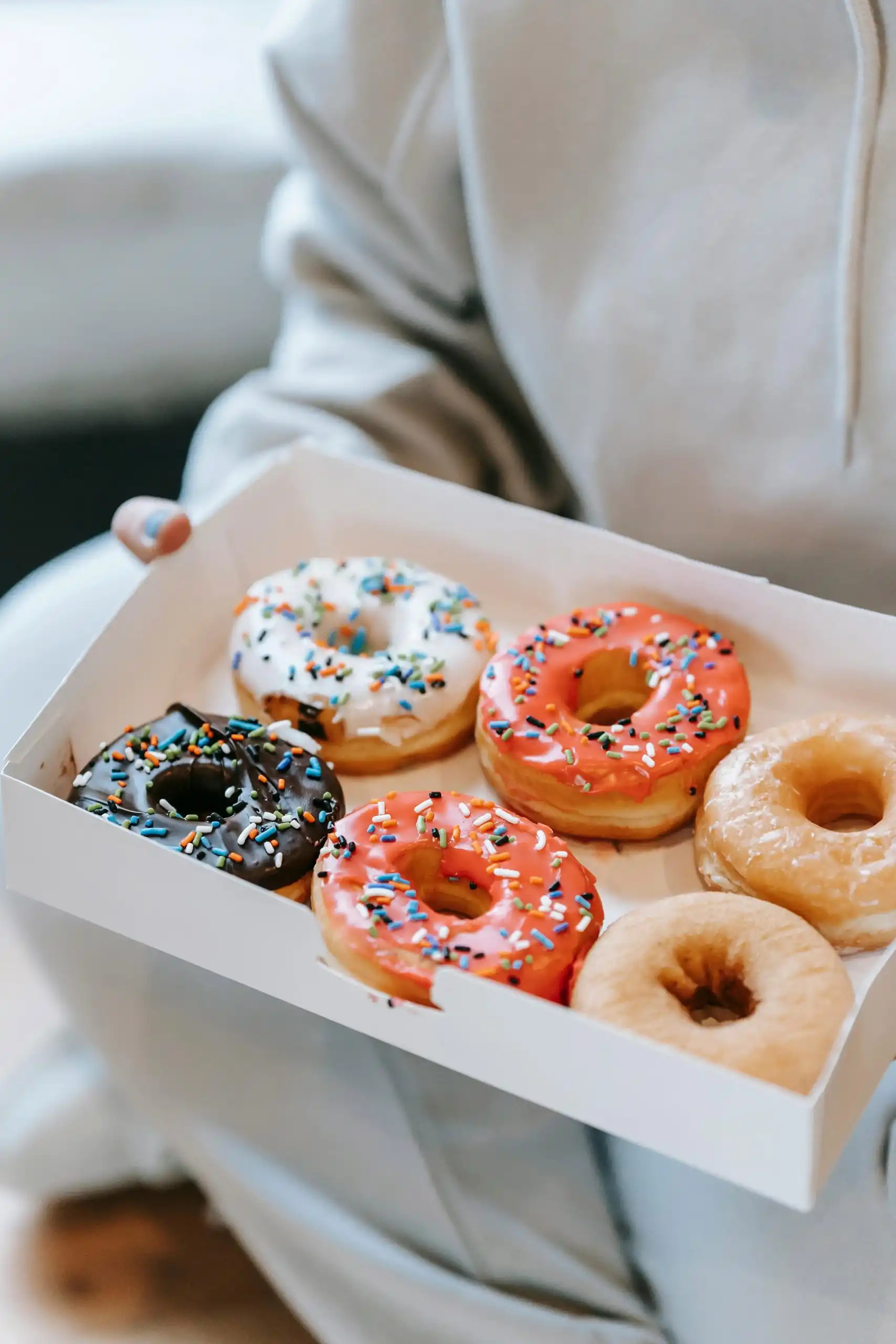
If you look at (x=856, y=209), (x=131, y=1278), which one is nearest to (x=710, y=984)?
(x=856, y=209)

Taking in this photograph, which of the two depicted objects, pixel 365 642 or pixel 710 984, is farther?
pixel 365 642

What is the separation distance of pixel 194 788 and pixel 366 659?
0.19m

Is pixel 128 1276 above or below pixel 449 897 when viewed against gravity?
below

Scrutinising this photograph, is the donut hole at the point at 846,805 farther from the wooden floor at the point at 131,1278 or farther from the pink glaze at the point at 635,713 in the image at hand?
the wooden floor at the point at 131,1278

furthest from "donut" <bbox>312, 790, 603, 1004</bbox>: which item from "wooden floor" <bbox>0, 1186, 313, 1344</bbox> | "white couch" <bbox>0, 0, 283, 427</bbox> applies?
"white couch" <bbox>0, 0, 283, 427</bbox>

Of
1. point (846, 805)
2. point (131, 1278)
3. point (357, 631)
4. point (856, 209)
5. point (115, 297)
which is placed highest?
point (856, 209)

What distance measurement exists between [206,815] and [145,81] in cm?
107

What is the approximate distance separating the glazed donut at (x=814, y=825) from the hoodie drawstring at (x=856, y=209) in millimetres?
236

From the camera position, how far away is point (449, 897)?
3.10 feet

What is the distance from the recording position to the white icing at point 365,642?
104 cm

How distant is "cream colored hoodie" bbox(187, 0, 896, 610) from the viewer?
1.01 metres

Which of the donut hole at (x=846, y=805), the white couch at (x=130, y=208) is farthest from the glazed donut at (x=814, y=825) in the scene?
the white couch at (x=130, y=208)

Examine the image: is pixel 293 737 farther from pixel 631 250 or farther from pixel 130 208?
pixel 130 208

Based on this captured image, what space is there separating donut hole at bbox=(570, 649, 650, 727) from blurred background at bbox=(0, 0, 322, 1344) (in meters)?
0.59
